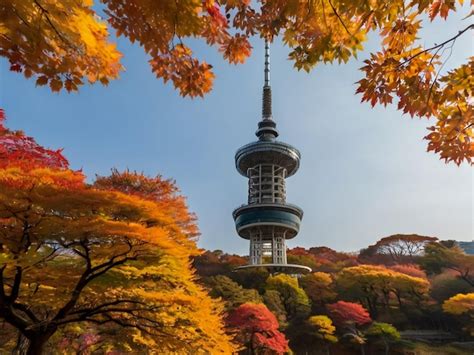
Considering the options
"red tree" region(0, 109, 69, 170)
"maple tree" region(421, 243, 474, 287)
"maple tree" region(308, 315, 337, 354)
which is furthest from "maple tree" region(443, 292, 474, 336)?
"red tree" region(0, 109, 69, 170)

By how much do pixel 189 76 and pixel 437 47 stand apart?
264 centimetres

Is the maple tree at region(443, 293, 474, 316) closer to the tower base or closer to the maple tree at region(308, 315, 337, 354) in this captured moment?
the maple tree at region(308, 315, 337, 354)

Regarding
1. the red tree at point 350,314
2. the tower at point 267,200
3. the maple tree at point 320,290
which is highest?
the tower at point 267,200

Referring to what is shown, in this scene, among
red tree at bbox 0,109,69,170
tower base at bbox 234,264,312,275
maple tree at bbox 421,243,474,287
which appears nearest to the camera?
red tree at bbox 0,109,69,170

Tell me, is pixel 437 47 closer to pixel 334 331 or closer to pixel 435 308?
pixel 334 331

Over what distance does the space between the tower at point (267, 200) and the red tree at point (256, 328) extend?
2787 cm

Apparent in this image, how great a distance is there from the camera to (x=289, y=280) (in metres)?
36.6

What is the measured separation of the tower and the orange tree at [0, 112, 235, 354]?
138 feet

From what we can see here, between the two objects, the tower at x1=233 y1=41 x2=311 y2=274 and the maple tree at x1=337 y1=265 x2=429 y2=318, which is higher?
the tower at x1=233 y1=41 x2=311 y2=274

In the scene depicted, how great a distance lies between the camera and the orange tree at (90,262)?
9.34 m

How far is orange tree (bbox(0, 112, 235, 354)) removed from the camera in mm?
9336

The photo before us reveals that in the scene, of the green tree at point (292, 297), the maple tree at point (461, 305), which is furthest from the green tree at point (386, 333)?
the green tree at point (292, 297)

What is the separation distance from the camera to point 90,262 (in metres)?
10.5

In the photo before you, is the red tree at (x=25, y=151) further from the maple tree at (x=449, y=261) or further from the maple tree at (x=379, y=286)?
the maple tree at (x=449, y=261)
